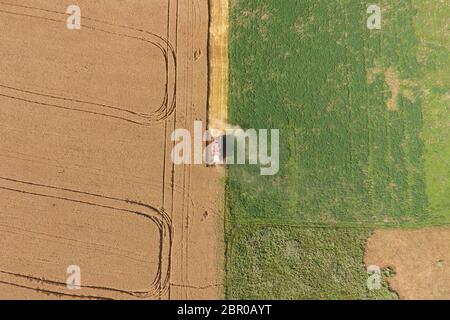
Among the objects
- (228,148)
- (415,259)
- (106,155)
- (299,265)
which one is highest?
(228,148)

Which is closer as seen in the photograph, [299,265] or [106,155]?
[299,265]

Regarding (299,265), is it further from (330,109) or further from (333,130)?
(330,109)

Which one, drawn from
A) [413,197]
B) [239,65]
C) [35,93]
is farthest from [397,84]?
[35,93]

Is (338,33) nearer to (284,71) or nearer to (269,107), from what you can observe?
(284,71)

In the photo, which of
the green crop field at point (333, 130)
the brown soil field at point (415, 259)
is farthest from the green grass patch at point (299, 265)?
the brown soil field at point (415, 259)

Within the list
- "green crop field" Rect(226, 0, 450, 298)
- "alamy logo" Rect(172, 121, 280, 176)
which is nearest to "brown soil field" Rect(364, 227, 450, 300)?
"green crop field" Rect(226, 0, 450, 298)

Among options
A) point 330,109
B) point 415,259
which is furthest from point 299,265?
point 330,109

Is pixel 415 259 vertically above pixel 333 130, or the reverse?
pixel 333 130
